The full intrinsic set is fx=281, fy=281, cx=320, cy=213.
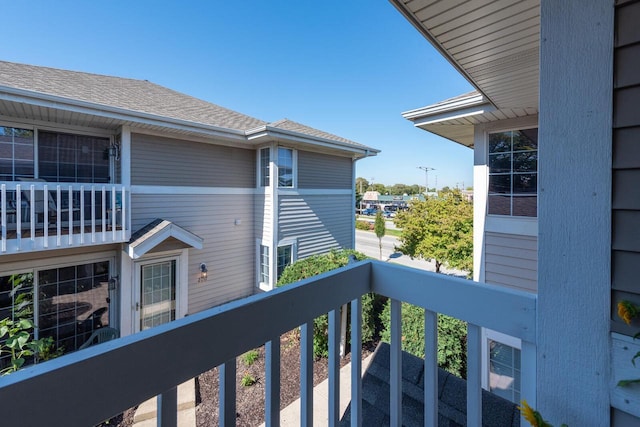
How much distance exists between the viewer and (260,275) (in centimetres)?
777

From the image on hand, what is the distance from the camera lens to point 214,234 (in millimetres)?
7199

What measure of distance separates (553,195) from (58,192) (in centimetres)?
628

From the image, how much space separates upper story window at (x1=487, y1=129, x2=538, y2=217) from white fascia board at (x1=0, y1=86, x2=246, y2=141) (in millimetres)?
5423

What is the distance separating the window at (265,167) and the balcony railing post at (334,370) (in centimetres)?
647

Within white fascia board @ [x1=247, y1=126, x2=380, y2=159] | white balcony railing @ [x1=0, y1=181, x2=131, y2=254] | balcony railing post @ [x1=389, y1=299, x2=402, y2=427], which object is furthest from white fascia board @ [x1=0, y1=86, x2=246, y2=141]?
balcony railing post @ [x1=389, y1=299, x2=402, y2=427]

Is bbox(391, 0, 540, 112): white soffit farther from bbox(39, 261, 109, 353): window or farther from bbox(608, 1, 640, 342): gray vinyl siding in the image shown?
bbox(39, 261, 109, 353): window

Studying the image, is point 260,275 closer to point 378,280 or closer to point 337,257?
point 337,257

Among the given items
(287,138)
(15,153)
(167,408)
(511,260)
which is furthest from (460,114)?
(15,153)

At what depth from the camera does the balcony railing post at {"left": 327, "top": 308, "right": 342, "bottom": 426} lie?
1165 mm

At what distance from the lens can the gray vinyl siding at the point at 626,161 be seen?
2.53 feet

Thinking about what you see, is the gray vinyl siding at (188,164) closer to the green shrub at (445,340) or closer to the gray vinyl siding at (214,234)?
the gray vinyl siding at (214,234)

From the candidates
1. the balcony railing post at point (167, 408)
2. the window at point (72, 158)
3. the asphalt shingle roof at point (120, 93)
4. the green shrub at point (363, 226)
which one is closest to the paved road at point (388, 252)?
the green shrub at point (363, 226)

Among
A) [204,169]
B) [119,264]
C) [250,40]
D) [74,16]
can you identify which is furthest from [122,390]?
[250,40]

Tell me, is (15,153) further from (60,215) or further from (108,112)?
(108,112)
